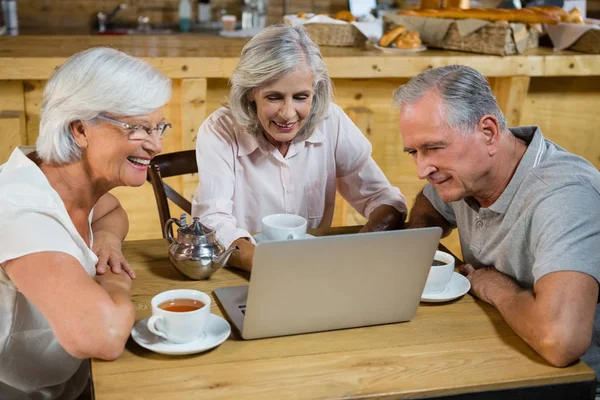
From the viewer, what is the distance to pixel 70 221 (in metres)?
1.48

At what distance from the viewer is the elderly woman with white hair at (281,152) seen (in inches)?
80.5

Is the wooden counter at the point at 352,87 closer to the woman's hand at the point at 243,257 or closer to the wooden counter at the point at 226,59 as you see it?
the wooden counter at the point at 226,59

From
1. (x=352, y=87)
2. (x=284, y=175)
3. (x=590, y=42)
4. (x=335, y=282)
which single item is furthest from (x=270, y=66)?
(x=590, y=42)

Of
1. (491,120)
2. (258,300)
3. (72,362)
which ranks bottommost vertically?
(72,362)

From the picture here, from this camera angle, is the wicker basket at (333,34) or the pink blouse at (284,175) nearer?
the pink blouse at (284,175)

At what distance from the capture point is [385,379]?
1.29 metres

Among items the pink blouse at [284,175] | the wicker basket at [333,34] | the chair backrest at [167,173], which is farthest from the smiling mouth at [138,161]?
the wicker basket at [333,34]

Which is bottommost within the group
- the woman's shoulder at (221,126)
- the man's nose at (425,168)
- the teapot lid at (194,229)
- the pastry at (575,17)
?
the teapot lid at (194,229)

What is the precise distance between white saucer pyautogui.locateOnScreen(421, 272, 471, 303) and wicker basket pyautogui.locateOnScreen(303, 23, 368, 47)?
176cm

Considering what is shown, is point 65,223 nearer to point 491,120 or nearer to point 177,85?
point 491,120

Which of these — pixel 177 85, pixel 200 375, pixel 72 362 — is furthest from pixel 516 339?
pixel 177 85

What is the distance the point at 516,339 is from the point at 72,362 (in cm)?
95

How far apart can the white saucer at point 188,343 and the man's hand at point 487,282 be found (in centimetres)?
56

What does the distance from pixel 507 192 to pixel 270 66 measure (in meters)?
0.74
